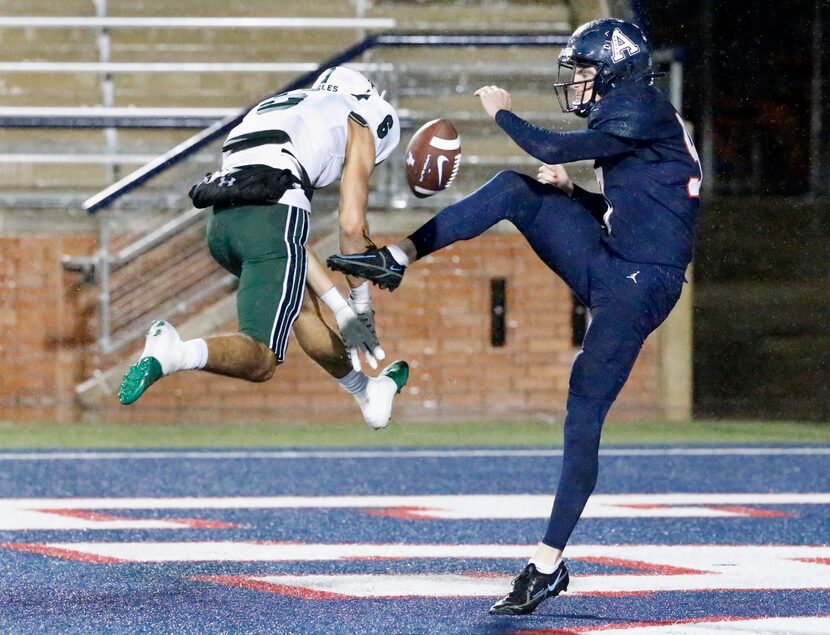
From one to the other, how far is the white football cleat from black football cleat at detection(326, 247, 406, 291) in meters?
0.76

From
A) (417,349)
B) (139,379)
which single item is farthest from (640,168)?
(417,349)

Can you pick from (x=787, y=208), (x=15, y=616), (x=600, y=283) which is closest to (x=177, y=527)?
(x=15, y=616)

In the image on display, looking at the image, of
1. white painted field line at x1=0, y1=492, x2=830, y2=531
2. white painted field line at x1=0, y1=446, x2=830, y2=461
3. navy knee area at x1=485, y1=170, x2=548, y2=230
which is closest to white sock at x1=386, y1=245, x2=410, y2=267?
navy knee area at x1=485, y1=170, x2=548, y2=230

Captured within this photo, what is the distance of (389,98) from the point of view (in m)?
11.9

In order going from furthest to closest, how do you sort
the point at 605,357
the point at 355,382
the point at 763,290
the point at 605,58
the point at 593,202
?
the point at 763,290, the point at 355,382, the point at 593,202, the point at 605,58, the point at 605,357

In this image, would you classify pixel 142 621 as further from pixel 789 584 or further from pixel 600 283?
pixel 789 584

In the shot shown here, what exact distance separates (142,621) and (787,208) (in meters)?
9.21

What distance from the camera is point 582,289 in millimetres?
5043

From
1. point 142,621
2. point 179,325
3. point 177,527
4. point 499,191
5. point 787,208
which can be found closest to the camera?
point 142,621

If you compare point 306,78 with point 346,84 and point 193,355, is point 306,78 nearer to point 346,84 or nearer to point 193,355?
point 346,84

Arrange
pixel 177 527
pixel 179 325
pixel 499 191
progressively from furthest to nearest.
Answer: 1. pixel 179 325
2. pixel 177 527
3. pixel 499 191

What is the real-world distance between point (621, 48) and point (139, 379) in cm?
175

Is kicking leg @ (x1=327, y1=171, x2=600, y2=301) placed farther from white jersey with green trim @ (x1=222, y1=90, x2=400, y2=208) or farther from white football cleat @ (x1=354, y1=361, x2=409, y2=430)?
white football cleat @ (x1=354, y1=361, x2=409, y2=430)

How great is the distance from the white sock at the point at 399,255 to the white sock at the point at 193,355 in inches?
25.7
